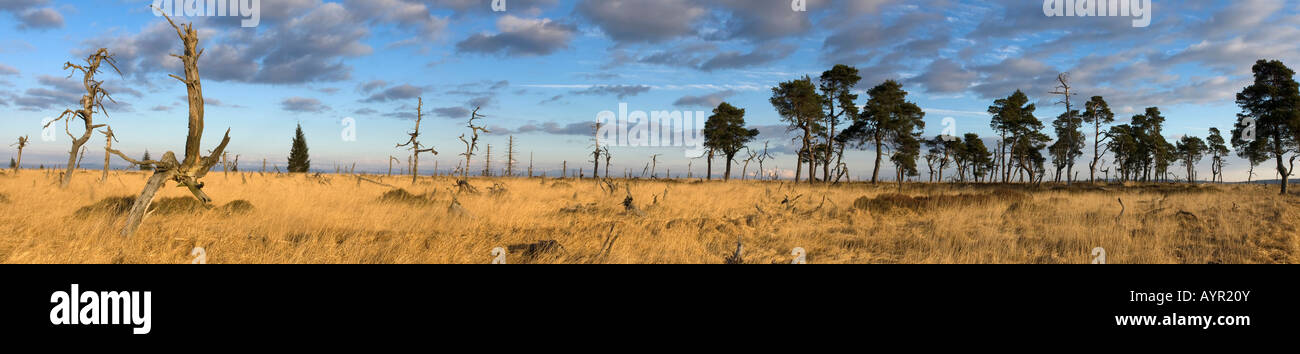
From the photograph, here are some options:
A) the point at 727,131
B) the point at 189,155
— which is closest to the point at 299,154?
the point at 727,131

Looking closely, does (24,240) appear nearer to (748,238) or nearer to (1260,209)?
(748,238)

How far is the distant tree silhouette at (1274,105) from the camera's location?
28.2 metres

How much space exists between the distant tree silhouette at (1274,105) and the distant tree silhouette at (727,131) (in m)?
36.5

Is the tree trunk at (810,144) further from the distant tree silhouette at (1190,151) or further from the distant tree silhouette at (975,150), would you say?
the distant tree silhouette at (1190,151)

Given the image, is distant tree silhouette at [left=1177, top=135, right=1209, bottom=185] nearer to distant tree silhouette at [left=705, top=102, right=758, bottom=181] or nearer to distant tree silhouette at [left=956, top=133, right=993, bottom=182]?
distant tree silhouette at [left=956, top=133, right=993, bottom=182]

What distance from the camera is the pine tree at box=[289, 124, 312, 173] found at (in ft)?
254

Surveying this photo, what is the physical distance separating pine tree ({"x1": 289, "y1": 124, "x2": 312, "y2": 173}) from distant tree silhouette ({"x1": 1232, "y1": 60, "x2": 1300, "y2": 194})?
308 feet

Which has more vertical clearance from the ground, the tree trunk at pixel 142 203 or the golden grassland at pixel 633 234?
the tree trunk at pixel 142 203

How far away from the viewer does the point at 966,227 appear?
40.6 feet

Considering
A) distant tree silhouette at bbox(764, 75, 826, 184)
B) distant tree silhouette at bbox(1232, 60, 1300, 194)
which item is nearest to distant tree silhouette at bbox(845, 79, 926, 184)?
distant tree silhouette at bbox(764, 75, 826, 184)

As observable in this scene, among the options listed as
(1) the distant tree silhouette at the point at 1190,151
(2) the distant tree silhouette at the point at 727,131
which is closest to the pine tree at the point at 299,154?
(2) the distant tree silhouette at the point at 727,131

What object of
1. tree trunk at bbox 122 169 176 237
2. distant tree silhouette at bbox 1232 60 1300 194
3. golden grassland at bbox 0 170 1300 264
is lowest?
golden grassland at bbox 0 170 1300 264

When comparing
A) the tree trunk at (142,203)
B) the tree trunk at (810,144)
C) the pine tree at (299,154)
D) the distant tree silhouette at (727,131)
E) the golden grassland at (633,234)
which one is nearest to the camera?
the golden grassland at (633,234)

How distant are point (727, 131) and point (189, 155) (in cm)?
5191
